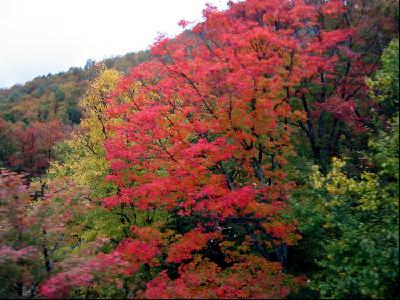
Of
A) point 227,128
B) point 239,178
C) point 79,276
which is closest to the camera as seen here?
point 79,276

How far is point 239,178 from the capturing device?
1864 cm

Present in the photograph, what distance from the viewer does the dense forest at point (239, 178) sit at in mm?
11086

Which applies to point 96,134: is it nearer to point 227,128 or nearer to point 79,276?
point 227,128

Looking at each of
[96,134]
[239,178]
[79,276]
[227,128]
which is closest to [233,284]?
[79,276]

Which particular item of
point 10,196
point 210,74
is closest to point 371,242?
point 210,74

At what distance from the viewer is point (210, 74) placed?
49.9ft

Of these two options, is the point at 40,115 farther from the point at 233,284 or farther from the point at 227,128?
the point at 233,284

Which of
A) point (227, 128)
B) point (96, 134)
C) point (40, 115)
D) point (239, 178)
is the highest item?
point (40, 115)

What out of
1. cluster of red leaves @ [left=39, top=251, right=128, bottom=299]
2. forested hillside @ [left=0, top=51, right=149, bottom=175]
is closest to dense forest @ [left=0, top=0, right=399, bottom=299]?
cluster of red leaves @ [left=39, top=251, right=128, bottom=299]

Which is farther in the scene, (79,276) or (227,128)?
(227,128)

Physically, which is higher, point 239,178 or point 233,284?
point 239,178

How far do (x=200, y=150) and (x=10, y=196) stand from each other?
674 cm

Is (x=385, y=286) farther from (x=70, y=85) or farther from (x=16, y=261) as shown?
(x=70, y=85)

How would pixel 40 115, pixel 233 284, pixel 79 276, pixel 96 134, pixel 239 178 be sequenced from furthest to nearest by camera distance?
pixel 40 115 → pixel 96 134 → pixel 239 178 → pixel 233 284 → pixel 79 276
